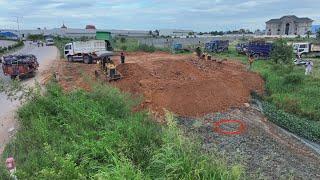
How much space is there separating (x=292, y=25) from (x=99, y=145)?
119 metres

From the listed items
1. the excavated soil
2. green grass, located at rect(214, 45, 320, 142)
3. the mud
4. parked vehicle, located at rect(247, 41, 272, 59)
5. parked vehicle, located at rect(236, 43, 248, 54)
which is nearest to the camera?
the mud

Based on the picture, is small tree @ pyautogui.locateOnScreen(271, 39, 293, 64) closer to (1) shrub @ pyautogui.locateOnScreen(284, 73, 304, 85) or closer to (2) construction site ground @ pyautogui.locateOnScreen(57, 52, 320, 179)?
(2) construction site ground @ pyautogui.locateOnScreen(57, 52, 320, 179)

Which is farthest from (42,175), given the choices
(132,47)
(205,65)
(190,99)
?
(132,47)

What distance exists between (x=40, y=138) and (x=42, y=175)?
3.95 meters

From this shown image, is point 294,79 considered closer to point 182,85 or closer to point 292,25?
point 182,85

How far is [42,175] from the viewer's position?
753 cm

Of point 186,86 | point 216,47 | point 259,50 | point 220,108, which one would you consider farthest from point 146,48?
point 220,108

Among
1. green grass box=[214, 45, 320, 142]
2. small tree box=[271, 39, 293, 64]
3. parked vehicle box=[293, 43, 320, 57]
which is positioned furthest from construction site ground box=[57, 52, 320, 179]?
parked vehicle box=[293, 43, 320, 57]

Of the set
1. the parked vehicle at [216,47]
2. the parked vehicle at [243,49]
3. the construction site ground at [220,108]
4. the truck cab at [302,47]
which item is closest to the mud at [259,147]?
the construction site ground at [220,108]

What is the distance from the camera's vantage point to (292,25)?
11888cm

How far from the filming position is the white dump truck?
1453 inches

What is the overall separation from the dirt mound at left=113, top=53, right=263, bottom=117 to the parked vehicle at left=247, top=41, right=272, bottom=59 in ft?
62.8

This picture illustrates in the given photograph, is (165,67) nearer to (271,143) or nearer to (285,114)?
(285,114)

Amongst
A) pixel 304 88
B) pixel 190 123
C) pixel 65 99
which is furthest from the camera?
pixel 304 88
